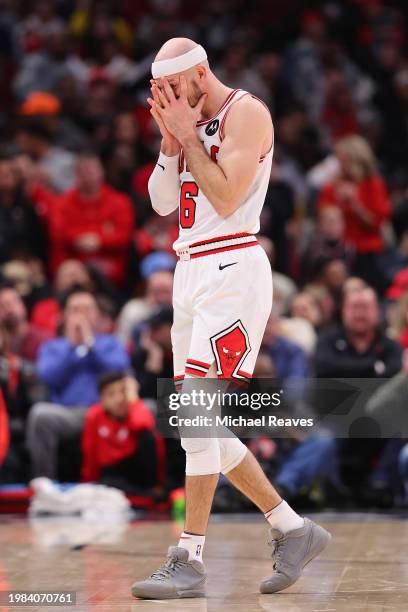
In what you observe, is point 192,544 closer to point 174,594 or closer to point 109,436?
point 174,594

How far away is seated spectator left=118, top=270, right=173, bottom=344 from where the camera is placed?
37.8 ft

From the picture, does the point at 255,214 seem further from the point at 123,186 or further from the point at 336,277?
the point at 123,186

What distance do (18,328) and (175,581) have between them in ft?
19.3

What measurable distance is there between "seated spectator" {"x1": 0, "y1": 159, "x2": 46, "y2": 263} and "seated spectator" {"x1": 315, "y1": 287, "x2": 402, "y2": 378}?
3.89m

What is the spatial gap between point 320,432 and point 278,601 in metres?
4.45

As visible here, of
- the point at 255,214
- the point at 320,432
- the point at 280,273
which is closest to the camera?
the point at 255,214

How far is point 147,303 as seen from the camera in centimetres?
1198

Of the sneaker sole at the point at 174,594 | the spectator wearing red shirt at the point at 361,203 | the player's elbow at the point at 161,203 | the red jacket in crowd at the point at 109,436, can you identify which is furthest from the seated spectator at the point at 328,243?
the sneaker sole at the point at 174,594

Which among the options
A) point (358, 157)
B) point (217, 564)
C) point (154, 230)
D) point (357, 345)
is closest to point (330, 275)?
point (358, 157)

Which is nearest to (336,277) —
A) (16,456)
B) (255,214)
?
(16,456)

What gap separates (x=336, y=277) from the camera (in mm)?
12328

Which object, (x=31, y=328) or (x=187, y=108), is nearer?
(x=187, y=108)

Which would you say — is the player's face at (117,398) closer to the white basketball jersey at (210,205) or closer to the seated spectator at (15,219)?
the seated spectator at (15,219)

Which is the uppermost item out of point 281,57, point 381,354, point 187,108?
point 281,57
